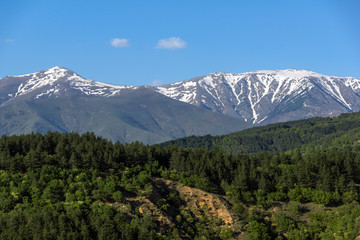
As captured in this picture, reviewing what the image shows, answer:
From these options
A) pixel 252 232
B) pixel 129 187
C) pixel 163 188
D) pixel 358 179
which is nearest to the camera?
pixel 252 232

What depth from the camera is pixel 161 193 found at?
155625mm

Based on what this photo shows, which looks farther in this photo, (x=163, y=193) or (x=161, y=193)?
(x=163, y=193)

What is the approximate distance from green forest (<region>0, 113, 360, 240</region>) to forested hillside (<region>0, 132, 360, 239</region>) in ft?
0.99

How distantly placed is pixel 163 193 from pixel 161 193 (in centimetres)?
105

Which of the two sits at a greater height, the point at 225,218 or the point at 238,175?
the point at 238,175

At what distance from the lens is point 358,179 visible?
17562cm

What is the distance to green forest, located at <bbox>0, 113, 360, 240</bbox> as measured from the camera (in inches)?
5089

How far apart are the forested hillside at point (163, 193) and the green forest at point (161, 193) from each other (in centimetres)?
30

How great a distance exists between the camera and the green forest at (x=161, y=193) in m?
129

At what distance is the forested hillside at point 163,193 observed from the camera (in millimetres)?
129250

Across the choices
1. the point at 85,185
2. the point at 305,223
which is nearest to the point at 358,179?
the point at 305,223

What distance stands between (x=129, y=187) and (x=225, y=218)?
2830 centimetres

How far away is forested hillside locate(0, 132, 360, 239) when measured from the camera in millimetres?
129250

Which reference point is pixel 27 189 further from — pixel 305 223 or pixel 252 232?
pixel 305 223
